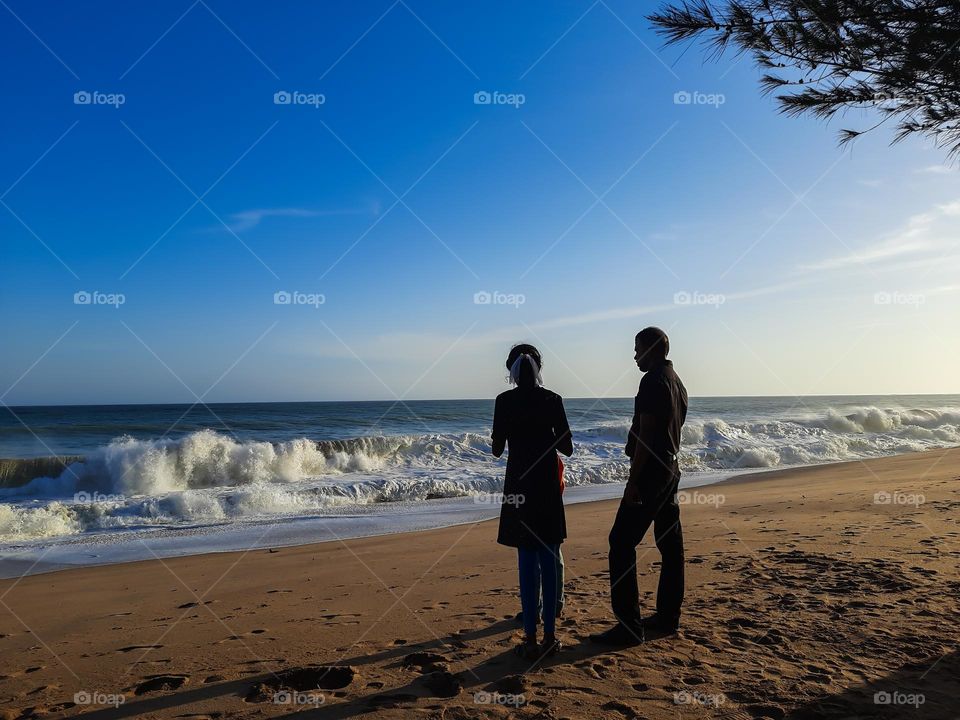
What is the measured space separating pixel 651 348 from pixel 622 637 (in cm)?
170

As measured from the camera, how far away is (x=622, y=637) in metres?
3.85

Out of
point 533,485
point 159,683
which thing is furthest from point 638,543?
point 159,683

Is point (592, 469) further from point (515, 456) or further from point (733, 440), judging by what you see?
point (515, 456)

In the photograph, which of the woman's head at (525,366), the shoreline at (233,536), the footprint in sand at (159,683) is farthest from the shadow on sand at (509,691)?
the shoreline at (233,536)

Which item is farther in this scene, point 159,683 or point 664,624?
point 664,624

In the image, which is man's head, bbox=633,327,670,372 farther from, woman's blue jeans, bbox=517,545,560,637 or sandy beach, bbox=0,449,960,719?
sandy beach, bbox=0,449,960,719

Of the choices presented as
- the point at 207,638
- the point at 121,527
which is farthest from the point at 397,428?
the point at 207,638

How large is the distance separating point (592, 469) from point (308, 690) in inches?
572

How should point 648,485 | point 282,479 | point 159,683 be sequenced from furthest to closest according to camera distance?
point 282,479 → point 648,485 → point 159,683

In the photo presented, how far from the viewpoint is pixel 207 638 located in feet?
14.4

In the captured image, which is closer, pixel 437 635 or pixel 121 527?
pixel 437 635

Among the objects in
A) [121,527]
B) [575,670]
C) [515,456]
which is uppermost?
[515,456]

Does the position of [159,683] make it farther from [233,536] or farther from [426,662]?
[233,536]

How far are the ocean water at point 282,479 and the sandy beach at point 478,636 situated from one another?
2.48 meters
